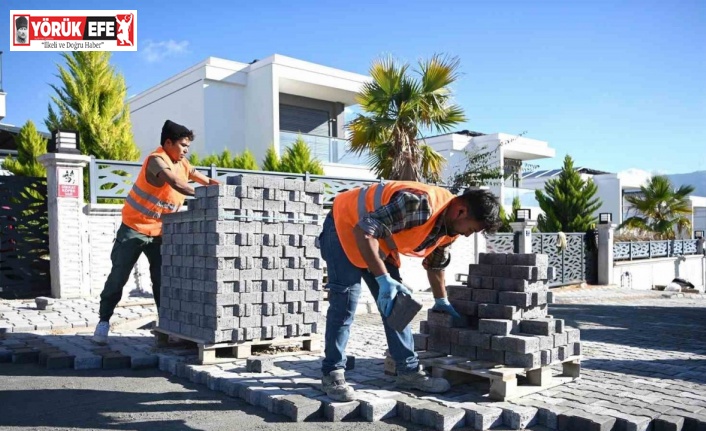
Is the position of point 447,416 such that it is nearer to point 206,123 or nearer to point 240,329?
point 240,329

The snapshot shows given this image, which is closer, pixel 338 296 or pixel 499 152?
pixel 338 296

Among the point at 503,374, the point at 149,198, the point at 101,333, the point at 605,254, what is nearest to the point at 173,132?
the point at 149,198

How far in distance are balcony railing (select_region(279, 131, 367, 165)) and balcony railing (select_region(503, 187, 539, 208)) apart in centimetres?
803

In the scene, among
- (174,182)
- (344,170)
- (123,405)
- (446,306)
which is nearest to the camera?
(123,405)

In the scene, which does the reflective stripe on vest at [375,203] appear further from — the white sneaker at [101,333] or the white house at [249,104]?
the white house at [249,104]

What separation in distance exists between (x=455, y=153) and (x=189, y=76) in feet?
43.7

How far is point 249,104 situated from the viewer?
19.0m

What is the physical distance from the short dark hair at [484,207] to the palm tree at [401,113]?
9310mm

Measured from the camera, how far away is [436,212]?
410 cm

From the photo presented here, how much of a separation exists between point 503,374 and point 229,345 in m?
Answer: 2.55

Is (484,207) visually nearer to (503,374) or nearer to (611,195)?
(503,374)

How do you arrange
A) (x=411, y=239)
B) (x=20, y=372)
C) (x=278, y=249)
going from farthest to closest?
(x=278, y=249)
(x=20, y=372)
(x=411, y=239)

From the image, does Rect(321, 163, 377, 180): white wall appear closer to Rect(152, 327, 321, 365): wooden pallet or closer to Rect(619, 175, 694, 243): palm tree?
Rect(619, 175, 694, 243): palm tree

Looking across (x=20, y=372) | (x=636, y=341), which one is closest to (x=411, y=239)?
(x=20, y=372)
